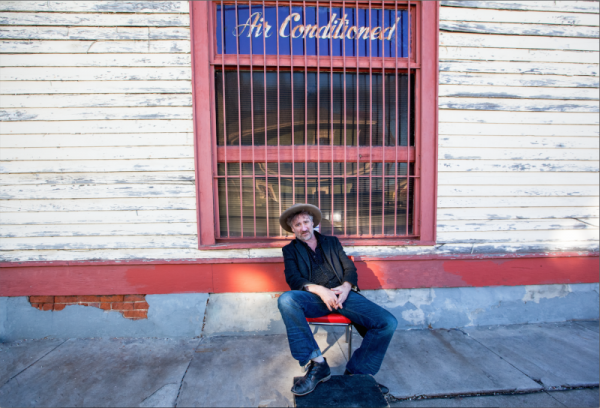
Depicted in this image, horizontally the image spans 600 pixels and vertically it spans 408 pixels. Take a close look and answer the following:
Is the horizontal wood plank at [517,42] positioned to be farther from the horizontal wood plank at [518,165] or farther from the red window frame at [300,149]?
the horizontal wood plank at [518,165]

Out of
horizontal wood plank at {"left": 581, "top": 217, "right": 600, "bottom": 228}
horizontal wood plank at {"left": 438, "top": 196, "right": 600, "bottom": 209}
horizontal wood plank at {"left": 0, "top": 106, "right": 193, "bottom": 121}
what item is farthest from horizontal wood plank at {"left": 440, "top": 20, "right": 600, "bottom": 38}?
horizontal wood plank at {"left": 0, "top": 106, "right": 193, "bottom": 121}

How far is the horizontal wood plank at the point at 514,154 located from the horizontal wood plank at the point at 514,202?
42 cm

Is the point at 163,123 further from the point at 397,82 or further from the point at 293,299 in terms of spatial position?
the point at 397,82

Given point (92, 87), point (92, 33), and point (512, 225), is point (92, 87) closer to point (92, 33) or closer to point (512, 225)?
point (92, 33)

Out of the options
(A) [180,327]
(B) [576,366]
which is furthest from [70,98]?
(B) [576,366]

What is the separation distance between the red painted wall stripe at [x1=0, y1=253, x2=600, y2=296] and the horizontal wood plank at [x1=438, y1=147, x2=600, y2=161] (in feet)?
3.41

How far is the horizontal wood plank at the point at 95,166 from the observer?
3000 mm

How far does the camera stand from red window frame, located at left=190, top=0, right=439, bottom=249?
3.05m

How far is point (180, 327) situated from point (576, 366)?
353cm

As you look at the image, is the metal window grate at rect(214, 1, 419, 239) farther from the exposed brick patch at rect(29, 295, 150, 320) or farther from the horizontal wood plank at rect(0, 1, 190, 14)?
the exposed brick patch at rect(29, 295, 150, 320)

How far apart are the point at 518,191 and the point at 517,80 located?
1152 millimetres

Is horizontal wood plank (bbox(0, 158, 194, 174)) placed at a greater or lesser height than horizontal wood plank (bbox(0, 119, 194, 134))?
lesser

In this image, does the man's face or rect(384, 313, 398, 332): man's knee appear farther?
the man's face

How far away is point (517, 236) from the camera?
131 inches
